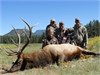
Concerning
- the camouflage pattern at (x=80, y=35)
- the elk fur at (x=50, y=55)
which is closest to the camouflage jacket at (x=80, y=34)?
the camouflage pattern at (x=80, y=35)

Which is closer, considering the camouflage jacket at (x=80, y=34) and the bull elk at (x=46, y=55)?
the bull elk at (x=46, y=55)

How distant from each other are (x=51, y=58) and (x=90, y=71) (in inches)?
80.3

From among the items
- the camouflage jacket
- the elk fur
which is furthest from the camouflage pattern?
the elk fur

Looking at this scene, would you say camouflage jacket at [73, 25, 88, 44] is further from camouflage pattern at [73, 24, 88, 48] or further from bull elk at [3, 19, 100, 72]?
bull elk at [3, 19, 100, 72]

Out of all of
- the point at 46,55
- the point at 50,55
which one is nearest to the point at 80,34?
the point at 50,55

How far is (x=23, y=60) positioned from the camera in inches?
439

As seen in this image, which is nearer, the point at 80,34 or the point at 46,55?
the point at 46,55

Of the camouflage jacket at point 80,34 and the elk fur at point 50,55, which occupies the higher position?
the camouflage jacket at point 80,34

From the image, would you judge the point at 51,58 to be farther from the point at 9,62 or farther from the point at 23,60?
the point at 9,62

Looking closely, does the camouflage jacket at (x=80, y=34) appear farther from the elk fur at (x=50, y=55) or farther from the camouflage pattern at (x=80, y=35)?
the elk fur at (x=50, y=55)

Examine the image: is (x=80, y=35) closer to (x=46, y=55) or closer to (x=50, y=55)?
(x=50, y=55)

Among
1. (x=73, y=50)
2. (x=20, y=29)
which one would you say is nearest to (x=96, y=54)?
(x=73, y=50)

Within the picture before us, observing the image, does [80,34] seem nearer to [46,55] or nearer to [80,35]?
[80,35]

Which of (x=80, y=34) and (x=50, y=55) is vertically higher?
Result: (x=80, y=34)
